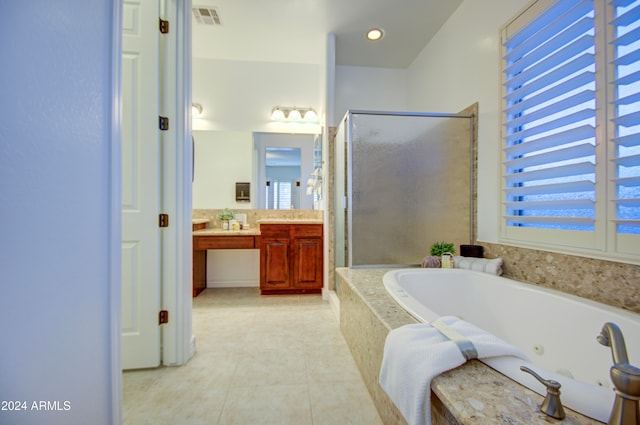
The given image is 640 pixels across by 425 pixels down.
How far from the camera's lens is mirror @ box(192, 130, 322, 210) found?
3248 millimetres

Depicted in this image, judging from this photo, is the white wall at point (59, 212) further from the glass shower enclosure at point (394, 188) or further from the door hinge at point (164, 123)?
the glass shower enclosure at point (394, 188)

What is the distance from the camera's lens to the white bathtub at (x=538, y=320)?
0.63 m

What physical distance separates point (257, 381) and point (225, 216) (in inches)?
84.6

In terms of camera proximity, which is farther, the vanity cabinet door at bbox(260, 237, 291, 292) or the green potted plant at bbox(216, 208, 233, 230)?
the green potted plant at bbox(216, 208, 233, 230)

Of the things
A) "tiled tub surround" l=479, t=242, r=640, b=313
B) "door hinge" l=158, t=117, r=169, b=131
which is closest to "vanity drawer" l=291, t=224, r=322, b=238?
"door hinge" l=158, t=117, r=169, b=131

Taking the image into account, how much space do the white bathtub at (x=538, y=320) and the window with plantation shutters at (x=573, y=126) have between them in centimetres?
30

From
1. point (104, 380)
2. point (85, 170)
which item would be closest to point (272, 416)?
point (104, 380)

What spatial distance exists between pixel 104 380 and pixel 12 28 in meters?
0.96

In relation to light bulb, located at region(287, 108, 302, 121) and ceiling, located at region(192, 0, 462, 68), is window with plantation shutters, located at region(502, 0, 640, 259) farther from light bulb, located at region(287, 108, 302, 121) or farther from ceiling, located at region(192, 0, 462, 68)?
light bulb, located at region(287, 108, 302, 121)

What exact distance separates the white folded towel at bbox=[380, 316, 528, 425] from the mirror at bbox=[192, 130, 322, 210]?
249cm

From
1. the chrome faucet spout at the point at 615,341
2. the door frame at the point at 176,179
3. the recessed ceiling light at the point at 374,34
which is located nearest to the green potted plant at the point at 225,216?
the door frame at the point at 176,179

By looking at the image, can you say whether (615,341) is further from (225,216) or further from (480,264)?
(225,216)

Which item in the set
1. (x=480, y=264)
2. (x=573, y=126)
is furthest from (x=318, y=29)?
(x=480, y=264)

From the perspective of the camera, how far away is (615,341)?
0.55 m
